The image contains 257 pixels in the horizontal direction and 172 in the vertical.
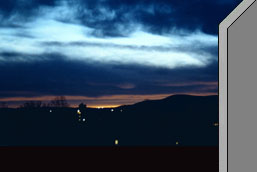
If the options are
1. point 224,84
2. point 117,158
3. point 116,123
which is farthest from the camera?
point 116,123

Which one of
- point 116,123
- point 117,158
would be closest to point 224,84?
point 117,158

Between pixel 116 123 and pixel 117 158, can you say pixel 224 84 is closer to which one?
pixel 117 158

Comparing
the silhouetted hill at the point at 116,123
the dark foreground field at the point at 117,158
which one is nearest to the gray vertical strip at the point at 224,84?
the dark foreground field at the point at 117,158

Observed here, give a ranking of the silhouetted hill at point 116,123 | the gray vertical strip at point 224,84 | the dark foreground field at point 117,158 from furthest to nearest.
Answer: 1. the silhouetted hill at point 116,123
2. the dark foreground field at point 117,158
3. the gray vertical strip at point 224,84

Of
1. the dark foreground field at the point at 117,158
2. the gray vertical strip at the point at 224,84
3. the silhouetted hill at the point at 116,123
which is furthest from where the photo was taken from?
the silhouetted hill at the point at 116,123

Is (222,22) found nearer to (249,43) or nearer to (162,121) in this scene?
(249,43)

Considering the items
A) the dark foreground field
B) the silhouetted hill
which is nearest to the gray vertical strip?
the dark foreground field

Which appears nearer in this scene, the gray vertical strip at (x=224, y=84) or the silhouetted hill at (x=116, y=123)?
the gray vertical strip at (x=224, y=84)

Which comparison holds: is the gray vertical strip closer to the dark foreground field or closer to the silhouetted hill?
the dark foreground field

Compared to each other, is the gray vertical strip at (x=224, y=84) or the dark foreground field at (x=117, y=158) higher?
the gray vertical strip at (x=224, y=84)

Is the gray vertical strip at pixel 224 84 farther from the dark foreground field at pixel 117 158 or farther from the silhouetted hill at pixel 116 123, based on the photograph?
the silhouetted hill at pixel 116 123

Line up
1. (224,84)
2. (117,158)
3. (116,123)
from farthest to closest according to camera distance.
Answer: (116,123) < (117,158) < (224,84)

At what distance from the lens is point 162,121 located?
68.7 metres

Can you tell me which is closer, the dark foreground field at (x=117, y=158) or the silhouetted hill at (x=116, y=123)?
the dark foreground field at (x=117, y=158)
